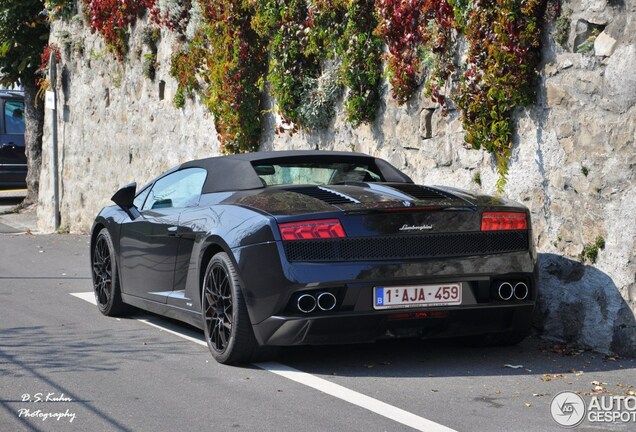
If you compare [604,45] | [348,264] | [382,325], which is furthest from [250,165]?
[604,45]

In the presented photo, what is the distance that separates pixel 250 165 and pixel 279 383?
1789mm

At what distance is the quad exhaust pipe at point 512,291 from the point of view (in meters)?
6.62

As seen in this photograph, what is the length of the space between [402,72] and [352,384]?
4.42m

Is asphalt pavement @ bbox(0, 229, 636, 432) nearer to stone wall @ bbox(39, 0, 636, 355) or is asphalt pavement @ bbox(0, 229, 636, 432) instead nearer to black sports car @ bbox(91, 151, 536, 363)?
black sports car @ bbox(91, 151, 536, 363)

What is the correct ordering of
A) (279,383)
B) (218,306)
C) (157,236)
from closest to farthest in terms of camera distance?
(279,383), (218,306), (157,236)

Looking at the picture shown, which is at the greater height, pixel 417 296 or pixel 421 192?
pixel 421 192

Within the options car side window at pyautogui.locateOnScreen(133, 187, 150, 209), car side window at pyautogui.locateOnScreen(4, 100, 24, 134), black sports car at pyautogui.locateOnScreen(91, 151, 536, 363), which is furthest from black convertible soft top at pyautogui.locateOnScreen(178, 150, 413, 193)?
car side window at pyautogui.locateOnScreen(4, 100, 24, 134)

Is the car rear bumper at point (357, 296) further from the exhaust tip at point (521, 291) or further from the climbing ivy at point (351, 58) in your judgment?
the climbing ivy at point (351, 58)

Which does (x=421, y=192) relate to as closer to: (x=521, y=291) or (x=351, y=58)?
(x=521, y=291)

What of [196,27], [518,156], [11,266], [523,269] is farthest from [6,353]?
[196,27]

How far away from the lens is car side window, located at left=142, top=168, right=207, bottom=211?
780 centimetres

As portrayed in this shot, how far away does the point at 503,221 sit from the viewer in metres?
6.69

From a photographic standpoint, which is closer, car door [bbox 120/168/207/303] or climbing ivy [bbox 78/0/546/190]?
car door [bbox 120/168/207/303]

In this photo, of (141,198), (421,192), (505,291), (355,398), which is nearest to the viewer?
(355,398)
